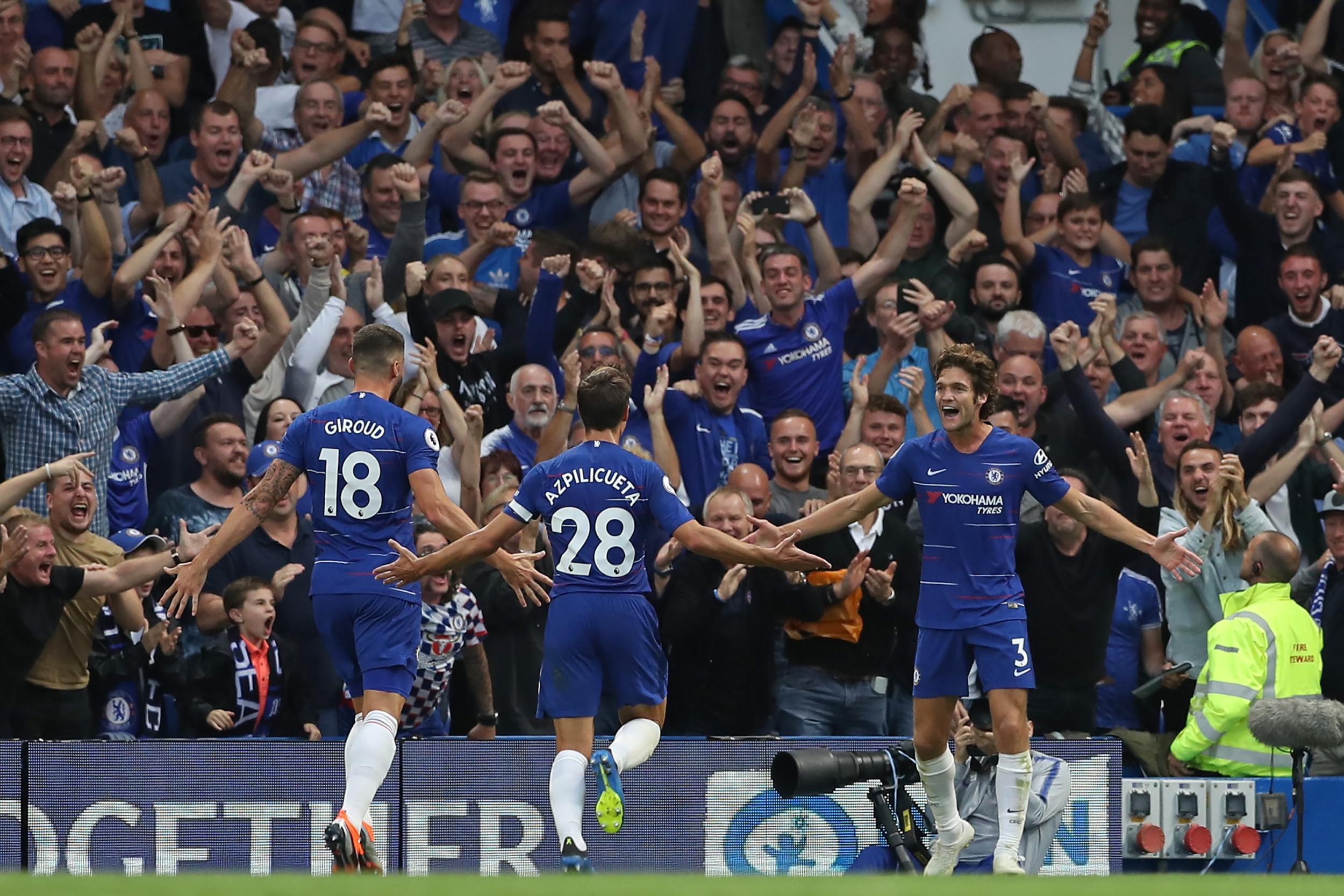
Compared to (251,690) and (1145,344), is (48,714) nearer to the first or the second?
(251,690)

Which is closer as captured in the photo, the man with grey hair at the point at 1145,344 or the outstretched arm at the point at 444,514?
the outstretched arm at the point at 444,514

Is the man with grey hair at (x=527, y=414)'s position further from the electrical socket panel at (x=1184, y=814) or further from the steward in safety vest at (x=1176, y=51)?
the steward in safety vest at (x=1176, y=51)

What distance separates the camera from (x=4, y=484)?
34.0 ft

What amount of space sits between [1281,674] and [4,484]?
6.79 metres

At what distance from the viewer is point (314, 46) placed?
14297 mm

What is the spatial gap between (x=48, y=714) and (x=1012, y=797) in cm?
491

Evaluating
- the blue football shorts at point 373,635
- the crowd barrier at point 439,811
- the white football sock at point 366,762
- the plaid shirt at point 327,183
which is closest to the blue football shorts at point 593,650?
the blue football shorts at point 373,635

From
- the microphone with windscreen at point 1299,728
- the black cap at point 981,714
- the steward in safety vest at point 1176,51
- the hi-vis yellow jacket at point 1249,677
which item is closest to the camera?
the microphone with windscreen at point 1299,728

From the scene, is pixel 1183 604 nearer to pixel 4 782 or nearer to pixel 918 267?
pixel 918 267

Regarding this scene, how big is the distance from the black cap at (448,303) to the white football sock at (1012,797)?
5.06 m

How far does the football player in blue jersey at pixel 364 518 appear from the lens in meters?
8.73

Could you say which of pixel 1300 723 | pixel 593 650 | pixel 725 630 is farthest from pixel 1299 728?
pixel 593 650

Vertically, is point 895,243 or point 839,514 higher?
point 895,243

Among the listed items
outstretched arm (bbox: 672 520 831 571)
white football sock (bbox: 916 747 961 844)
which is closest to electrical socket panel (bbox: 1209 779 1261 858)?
white football sock (bbox: 916 747 961 844)
